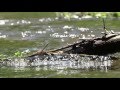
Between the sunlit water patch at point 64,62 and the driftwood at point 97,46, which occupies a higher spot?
the driftwood at point 97,46

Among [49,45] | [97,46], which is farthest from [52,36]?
[97,46]

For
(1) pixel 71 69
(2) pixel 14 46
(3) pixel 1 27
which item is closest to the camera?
(1) pixel 71 69

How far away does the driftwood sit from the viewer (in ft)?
25.0

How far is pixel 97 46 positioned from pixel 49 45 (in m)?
2.07

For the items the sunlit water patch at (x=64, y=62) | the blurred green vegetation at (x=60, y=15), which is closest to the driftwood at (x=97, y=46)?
the sunlit water patch at (x=64, y=62)

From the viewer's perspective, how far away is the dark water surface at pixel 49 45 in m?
7.25

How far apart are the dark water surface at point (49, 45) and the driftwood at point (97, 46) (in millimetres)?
135

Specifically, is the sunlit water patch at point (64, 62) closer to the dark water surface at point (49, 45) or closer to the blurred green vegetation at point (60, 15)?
the dark water surface at point (49, 45)

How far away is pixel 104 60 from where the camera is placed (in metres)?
7.61

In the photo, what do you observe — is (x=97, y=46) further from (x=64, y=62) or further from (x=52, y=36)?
(x=52, y=36)

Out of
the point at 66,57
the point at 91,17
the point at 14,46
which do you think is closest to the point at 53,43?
the point at 14,46

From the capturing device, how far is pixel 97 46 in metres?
7.63
